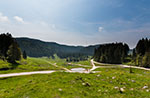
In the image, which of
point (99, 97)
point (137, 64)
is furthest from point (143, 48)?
point (99, 97)

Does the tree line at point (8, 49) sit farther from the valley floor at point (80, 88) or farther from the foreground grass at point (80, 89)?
the foreground grass at point (80, 89)

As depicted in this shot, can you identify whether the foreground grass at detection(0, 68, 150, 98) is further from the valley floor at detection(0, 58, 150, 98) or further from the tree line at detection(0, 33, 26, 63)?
the tree line at detection(0, 33, 26, 63)

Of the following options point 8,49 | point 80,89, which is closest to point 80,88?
point 80,89

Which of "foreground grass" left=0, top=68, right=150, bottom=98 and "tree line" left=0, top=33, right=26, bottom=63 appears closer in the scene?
"foreground grass" left=0, top=68, right=150, bottom=98

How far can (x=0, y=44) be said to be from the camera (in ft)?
171

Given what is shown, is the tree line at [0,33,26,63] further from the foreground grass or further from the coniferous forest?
the foreground grass

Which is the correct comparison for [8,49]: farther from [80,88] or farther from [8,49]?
[80,88]

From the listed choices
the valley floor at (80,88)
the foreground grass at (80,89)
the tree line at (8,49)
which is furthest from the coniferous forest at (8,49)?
the foreground grass at (80,89)

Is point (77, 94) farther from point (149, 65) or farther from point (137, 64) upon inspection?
point (137, 64)

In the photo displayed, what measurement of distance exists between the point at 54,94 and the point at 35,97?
2298 mm

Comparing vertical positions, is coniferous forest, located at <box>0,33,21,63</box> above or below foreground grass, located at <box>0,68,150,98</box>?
above

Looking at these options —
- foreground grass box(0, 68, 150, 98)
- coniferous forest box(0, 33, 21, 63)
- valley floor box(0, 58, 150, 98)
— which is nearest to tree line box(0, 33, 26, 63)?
coniferous forest box(0, 33, 21, 63)

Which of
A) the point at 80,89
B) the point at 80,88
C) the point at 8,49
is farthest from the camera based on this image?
the point at 8,49

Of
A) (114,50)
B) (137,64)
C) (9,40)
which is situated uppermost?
(9,40)
